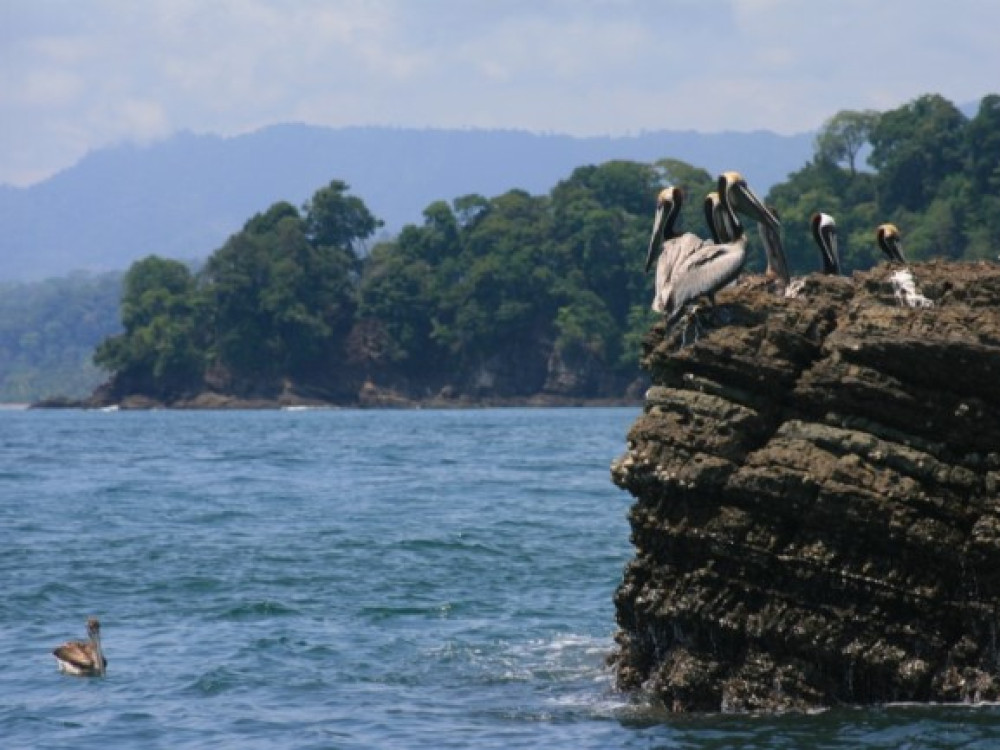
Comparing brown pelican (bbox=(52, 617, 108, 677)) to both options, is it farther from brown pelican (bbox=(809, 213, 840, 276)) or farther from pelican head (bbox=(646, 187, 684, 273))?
brown pelican (bbox=(809, 213, 840, 276))

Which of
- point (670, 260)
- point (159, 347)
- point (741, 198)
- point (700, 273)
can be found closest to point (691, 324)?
point (700, 273)

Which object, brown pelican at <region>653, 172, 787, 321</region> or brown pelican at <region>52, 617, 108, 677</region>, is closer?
brown pelican at <region>653, 172, 787, 321</region>

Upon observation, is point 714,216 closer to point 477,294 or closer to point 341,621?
point 341,621

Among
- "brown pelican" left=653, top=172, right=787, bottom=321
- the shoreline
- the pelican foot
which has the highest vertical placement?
"brown pelican" left=653, top=172, right=787, bottom=321

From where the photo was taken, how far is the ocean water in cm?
1828

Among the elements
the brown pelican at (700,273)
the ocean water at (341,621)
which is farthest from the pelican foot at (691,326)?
the ocean water at (341,621)

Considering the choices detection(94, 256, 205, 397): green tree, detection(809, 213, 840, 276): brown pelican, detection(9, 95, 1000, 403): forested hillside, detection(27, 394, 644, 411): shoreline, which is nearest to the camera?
detection(809, 213, 840, 276): brown pelican

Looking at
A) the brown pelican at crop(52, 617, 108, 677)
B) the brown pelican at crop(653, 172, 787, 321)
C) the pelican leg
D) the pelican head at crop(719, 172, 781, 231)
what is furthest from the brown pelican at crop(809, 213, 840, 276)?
the brown pelican at crop(52, 617, 108, 677)

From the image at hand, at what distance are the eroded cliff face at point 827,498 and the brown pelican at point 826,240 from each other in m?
3.49

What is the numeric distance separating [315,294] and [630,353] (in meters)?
29.4

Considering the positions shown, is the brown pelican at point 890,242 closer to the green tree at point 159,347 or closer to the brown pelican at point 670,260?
the brown pelican at point 670,260

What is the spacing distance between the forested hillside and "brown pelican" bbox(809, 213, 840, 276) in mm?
130027

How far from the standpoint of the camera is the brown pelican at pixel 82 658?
70.8 ft

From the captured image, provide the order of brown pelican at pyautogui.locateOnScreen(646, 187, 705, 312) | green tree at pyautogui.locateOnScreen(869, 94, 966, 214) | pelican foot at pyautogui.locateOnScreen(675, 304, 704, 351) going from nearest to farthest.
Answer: pelican foot at pyautogui.locateOnScreen(675, 304, 704, 351) < brown pelican at pyautogui.locateOnScreen(646, 187, 705, 312) < green tree at pyautogui.locateOnScreen(869, 94, 966, 214)
